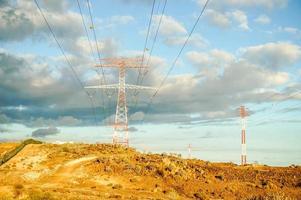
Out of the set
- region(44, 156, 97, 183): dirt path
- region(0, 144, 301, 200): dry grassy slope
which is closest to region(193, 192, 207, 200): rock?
region(0, 144, 301, 200): dry grassy slope

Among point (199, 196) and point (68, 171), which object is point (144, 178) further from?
point (68, 171)

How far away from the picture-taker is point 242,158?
7144 cm

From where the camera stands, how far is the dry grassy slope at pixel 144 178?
42875 millimetres

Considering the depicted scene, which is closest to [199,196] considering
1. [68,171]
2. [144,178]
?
[144,178]

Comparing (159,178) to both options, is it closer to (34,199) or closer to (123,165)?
(123,165)

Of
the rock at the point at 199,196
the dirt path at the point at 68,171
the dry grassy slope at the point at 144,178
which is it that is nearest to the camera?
the rock at the point at 199,196

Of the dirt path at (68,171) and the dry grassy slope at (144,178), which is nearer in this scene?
the dry grassy slope at (144,178)

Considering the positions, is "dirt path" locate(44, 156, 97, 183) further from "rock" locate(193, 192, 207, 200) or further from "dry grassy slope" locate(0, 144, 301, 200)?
"rock" locate(193, 192, 207, 200)

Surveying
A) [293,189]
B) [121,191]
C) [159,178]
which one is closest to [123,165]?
[159,178]

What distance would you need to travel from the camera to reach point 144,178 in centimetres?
4897

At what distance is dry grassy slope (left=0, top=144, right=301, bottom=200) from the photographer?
42875mm

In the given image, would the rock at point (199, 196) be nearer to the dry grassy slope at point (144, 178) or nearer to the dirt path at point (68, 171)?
the dry grassy slope at point (144, 178)

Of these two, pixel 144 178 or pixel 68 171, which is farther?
pixel 68 171

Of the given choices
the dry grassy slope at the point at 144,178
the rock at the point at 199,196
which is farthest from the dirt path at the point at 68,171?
the rock at the point at 199,196
